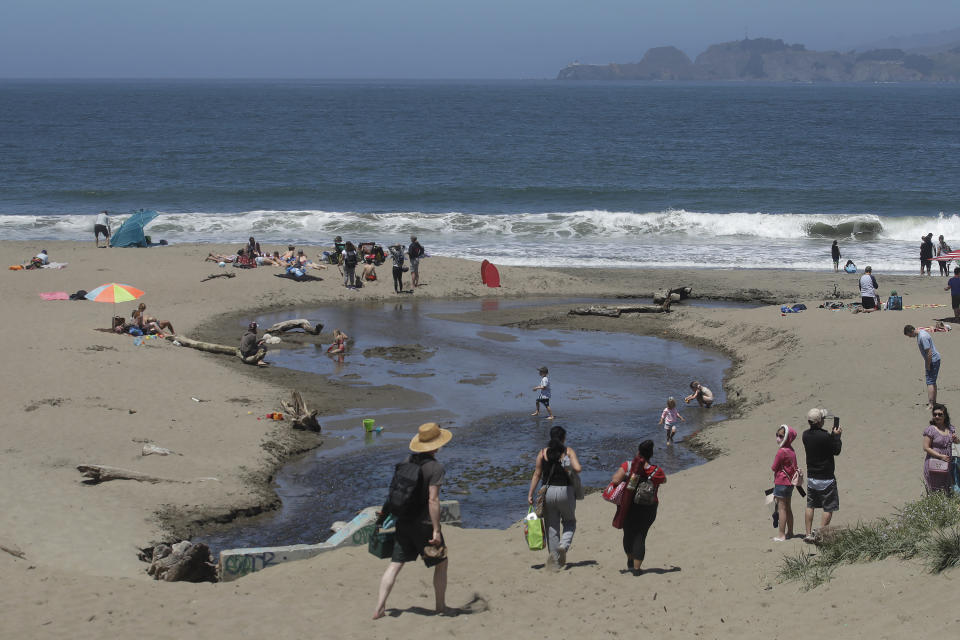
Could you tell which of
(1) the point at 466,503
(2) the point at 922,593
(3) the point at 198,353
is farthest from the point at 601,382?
(2) the point at 922,593

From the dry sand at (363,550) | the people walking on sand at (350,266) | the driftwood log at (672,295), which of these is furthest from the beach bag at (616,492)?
the people walking on sand at (350,266)

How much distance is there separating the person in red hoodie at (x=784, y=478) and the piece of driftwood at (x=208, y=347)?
13.1m

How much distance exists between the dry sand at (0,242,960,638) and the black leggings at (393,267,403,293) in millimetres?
3388

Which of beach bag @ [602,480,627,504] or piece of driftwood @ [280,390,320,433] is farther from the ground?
beach bag @ [602,480,627,504]

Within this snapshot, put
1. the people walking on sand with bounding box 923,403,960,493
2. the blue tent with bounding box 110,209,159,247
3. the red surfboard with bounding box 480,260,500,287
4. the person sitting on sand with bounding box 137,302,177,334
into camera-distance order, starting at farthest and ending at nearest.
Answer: the blue tent with bounding box 110,209,159,247
the red surfboard with bounding box 480,260,500,287
the person sitting on sand with bounding box 137,302,177,334
the people walking on sand with bounding box 923,403,960,493

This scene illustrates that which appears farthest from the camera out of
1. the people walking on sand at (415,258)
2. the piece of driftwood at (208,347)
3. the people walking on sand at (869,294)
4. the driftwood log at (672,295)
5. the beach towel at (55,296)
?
the people walking on sand at (415,258)

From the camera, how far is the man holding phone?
30.1ft

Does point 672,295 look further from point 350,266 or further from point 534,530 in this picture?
point 534,530

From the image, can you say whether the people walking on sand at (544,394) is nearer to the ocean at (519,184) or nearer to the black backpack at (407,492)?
the black backpack at (407,492)

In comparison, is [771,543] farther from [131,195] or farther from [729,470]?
[131,195]

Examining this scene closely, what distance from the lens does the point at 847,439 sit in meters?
13.9

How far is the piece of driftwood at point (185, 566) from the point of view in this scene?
9609 mm

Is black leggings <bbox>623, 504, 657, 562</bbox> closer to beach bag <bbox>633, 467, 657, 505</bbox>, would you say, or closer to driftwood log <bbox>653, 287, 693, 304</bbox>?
beach bag <bbox>633, 467, 657, 505</bbox>

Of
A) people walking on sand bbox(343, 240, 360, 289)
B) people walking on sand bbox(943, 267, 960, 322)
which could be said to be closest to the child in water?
people walking on sand bbox(943, 267, 960, 322)
